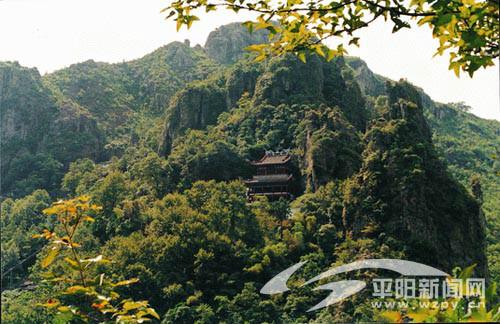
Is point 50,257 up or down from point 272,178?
up

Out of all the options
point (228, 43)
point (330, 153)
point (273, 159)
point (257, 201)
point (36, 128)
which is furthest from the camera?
point (228, 43)

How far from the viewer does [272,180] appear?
46.0 meters

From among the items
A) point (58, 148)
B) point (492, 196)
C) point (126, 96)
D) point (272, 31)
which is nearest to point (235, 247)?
point (272, 31)

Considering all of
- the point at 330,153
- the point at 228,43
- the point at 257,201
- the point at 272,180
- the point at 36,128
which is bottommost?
the point at 257,201

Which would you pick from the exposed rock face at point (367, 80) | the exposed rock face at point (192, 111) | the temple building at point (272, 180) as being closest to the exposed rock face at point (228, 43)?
the exposed rock face at point (367, 80)

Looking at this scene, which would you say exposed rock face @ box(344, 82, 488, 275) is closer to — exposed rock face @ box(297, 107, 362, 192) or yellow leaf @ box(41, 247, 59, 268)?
exposed rock face @ box(297, 107, 362, 192)

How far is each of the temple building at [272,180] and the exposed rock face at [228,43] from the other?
2774 inches

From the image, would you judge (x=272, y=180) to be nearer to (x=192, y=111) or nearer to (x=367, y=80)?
(x=192, y=111)

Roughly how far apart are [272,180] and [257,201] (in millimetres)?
3838

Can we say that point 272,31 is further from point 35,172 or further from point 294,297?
point 35,172

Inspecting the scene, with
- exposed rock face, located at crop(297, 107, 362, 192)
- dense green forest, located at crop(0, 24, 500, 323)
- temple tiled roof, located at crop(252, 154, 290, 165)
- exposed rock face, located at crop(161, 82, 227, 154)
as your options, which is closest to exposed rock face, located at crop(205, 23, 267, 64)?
dense green forest, located at crop(0, 24, 500, 323)

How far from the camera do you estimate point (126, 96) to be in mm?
106750

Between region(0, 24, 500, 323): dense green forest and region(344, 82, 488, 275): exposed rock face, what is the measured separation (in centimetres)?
9

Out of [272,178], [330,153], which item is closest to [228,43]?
[272,178]
